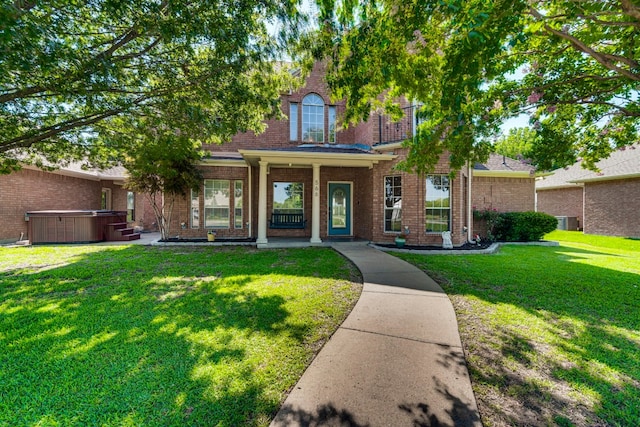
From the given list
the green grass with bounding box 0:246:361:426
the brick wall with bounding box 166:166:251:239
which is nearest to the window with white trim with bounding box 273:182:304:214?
the brick wall with bounding box 166:166:251:239

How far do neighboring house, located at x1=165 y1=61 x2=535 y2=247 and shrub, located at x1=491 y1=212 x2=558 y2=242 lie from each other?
1.10 metres

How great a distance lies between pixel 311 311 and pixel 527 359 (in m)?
2.66

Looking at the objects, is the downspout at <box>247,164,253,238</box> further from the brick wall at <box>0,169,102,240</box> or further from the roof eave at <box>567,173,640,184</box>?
the roof eave at <box>567,173,640,184</box>

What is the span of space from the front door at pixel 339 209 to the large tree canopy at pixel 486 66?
6.56 metres

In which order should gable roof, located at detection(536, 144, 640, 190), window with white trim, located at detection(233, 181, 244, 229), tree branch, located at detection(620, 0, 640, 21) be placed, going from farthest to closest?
gable roof, located at detection(536, 144, 640, 190)
window with white trim, located at detection(233, 181, 244, 229)
tree branch, located at detection(620, 0, 640, 21)

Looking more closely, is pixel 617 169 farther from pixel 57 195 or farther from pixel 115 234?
pixel 57 195

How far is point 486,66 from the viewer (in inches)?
148

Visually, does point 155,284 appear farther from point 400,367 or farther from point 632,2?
point 632,2

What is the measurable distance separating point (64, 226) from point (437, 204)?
602 inches

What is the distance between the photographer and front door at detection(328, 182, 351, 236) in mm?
12070

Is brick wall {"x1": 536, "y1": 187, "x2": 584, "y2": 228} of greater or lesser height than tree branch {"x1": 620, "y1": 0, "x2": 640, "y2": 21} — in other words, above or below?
below

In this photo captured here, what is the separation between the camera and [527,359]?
114 inches

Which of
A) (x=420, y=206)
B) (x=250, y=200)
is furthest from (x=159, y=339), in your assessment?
(x=250, y=200)

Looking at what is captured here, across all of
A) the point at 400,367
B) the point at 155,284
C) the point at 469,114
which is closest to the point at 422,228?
the point at 469,114
